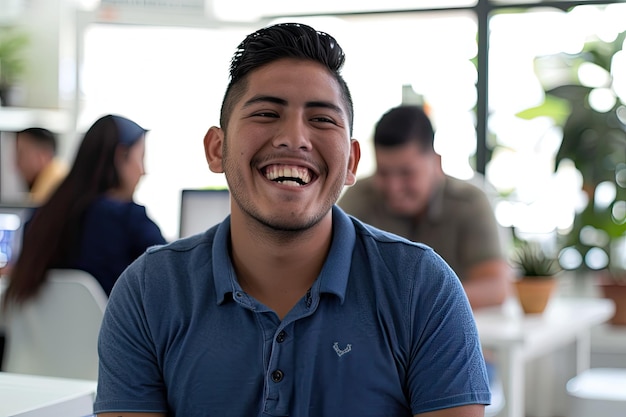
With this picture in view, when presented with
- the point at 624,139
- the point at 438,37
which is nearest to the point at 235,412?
the point at 624,139

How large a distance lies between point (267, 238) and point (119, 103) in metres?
4.49

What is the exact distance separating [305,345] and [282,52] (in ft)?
1.54

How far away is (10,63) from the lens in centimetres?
582

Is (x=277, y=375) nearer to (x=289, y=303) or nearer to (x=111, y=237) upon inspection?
(x=289, y=303)

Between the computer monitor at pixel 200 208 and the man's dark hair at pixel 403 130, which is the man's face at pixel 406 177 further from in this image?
the computer monitor at pixel 200 208

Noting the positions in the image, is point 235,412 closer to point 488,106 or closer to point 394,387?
point 394,387

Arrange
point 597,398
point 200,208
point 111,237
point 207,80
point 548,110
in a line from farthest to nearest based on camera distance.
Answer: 1. point 207,80
2. point 548,110
3. point 200,208
4. point 111,237
5. point 597,398

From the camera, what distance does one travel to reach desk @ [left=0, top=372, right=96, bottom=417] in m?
1.43

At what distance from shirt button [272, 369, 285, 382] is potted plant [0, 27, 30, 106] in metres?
4.76

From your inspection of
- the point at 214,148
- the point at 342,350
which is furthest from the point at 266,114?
the point at 342,350

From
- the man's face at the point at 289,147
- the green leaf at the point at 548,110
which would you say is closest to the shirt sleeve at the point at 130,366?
the man's face at the point at 289,147

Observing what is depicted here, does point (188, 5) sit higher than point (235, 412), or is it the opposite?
point (188, 5)

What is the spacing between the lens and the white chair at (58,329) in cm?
271

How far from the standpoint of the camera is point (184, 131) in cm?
563
